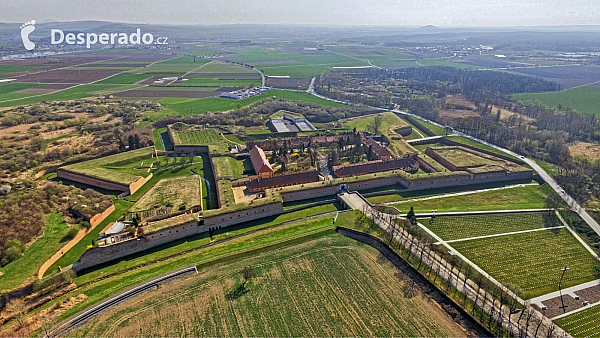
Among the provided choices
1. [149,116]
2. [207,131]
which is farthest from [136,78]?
[207,131]

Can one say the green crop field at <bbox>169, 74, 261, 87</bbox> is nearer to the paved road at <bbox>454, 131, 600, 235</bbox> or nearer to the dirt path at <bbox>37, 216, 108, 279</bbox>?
the paved road at <bbox>454, 131, 600, 235</bbox>

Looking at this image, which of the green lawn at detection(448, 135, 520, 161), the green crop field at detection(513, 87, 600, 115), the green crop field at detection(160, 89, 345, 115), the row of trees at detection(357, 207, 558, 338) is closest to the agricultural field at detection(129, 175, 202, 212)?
the row of trees at detection(357, 207, 558, 338)

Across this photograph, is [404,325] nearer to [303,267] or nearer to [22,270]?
[303,267]

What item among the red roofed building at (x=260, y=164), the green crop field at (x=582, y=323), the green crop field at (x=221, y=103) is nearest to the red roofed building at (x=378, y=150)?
the red roofed building at (x=260, y=164)

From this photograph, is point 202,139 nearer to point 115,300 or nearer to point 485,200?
point 115,300

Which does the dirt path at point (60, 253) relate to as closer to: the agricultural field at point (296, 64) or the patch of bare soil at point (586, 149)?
the patch of bare soil at point (586, 149)

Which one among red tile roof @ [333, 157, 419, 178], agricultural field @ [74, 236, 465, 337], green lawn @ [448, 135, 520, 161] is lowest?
agricultural field @ [74, 236, 465, 337]
